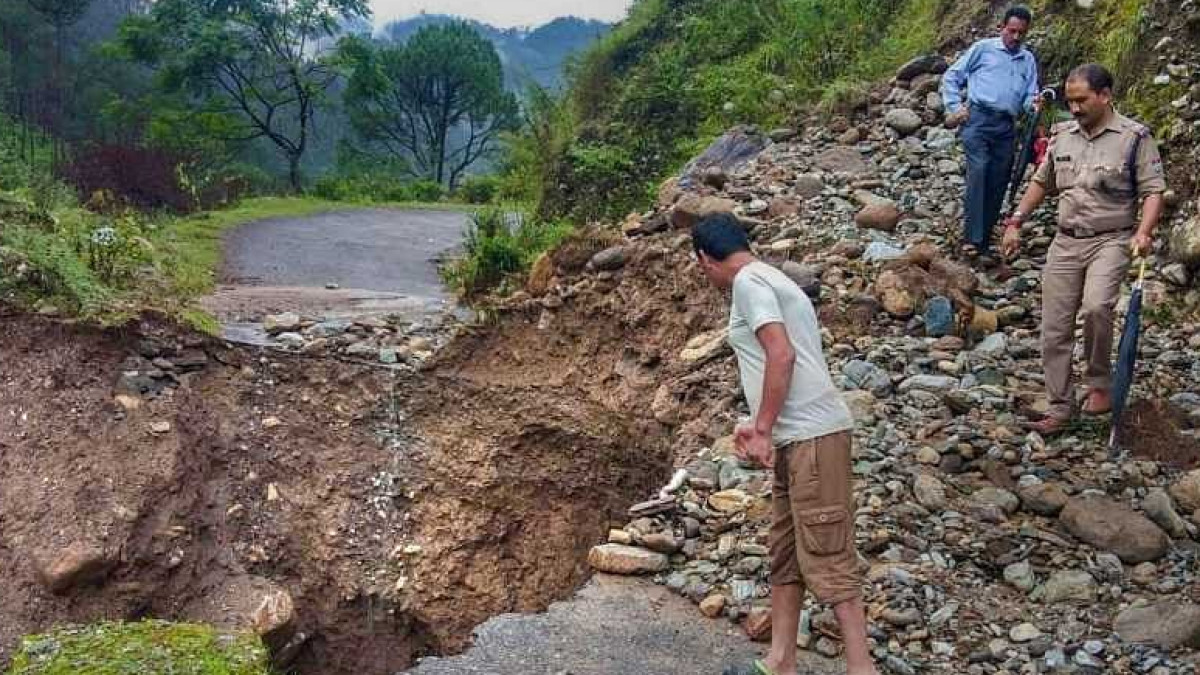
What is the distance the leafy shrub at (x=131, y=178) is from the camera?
14750 millimetres

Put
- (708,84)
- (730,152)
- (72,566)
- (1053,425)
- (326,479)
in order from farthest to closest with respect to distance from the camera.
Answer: (708,84) → (730,152) → (326,479) → (1053,425) → (72,566)

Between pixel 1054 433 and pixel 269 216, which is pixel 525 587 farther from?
pixel 269 216

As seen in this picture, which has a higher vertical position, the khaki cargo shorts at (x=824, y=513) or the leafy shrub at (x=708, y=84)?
the leafy shrub at (x=708, y=84)

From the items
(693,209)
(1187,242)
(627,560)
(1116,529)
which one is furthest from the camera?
(693,209)

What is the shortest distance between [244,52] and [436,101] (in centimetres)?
1260

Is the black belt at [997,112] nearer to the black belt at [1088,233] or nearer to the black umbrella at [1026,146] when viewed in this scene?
the black umbrella at [1026,146]

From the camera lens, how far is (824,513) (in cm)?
299

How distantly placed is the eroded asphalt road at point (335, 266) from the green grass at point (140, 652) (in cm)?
474

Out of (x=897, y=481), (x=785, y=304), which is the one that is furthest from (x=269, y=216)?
(x=785, y=304)

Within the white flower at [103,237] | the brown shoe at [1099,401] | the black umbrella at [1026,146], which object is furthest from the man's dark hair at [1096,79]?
the white flower at [103,237]

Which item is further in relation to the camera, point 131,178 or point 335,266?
point 131,178

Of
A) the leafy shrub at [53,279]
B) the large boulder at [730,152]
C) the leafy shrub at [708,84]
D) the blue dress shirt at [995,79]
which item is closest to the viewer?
the leafy shrub at [53,279]

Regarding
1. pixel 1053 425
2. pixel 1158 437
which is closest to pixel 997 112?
pixel 1053 425

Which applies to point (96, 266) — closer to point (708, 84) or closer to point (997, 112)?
point (997, 112)
